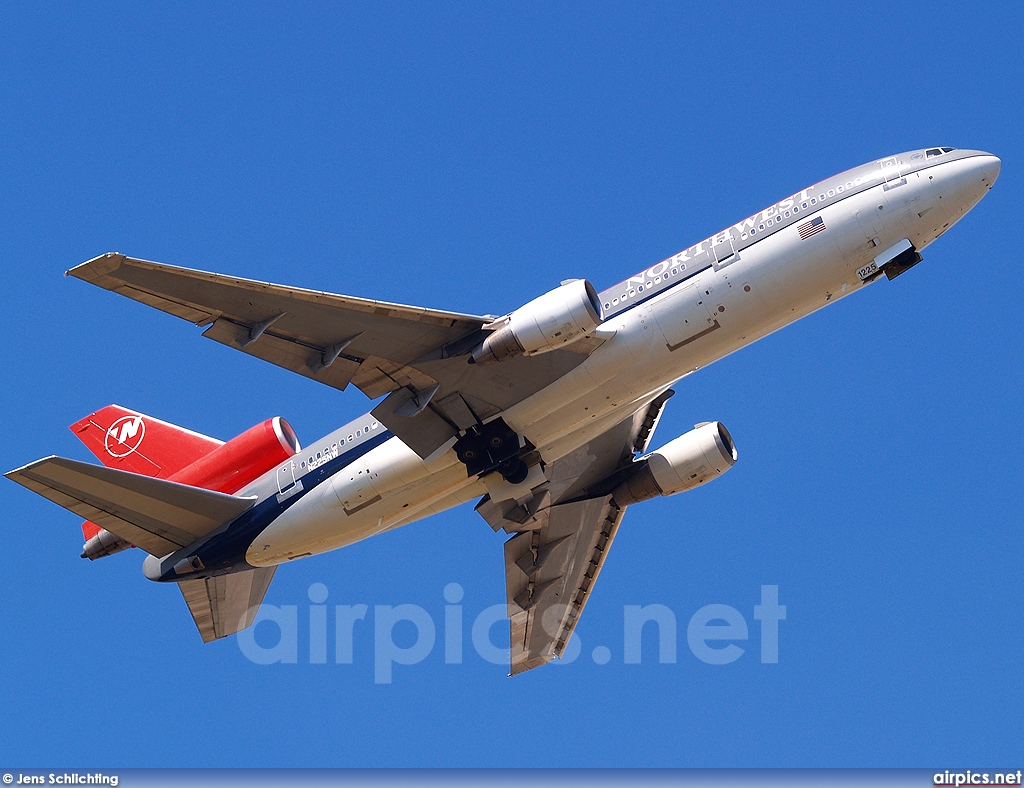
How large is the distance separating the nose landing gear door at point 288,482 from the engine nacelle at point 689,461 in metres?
11.0

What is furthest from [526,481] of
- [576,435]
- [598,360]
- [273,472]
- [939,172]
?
[939,172]

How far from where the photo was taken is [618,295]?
31656 mm

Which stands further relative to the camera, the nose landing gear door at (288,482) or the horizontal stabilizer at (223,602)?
the horizontal stabilizer at (223,602)

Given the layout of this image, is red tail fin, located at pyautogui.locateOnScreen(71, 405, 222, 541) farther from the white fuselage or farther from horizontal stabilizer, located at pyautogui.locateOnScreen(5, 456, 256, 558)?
the white fuselage

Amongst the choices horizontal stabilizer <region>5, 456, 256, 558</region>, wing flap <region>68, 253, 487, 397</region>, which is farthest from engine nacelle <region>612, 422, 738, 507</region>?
horizontal stabilizer <region>5, 456, 256, 558</region>

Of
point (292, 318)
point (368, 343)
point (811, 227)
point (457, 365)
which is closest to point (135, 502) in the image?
point (292, 318)

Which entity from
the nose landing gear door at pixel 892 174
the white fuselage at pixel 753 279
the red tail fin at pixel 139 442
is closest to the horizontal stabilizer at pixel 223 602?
the red tail fin at pixel 139 442

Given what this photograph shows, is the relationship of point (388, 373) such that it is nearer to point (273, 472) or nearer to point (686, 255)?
point (273, 472)

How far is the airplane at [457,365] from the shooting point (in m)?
29.6

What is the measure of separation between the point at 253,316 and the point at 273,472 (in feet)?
23.5

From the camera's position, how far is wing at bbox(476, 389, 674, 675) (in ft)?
128

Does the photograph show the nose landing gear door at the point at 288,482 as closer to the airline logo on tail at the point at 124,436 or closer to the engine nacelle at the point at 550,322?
the airline logo on tail at the point at 124,436

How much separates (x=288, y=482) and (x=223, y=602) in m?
5.42

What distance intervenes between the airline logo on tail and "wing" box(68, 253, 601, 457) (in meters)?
10.3
